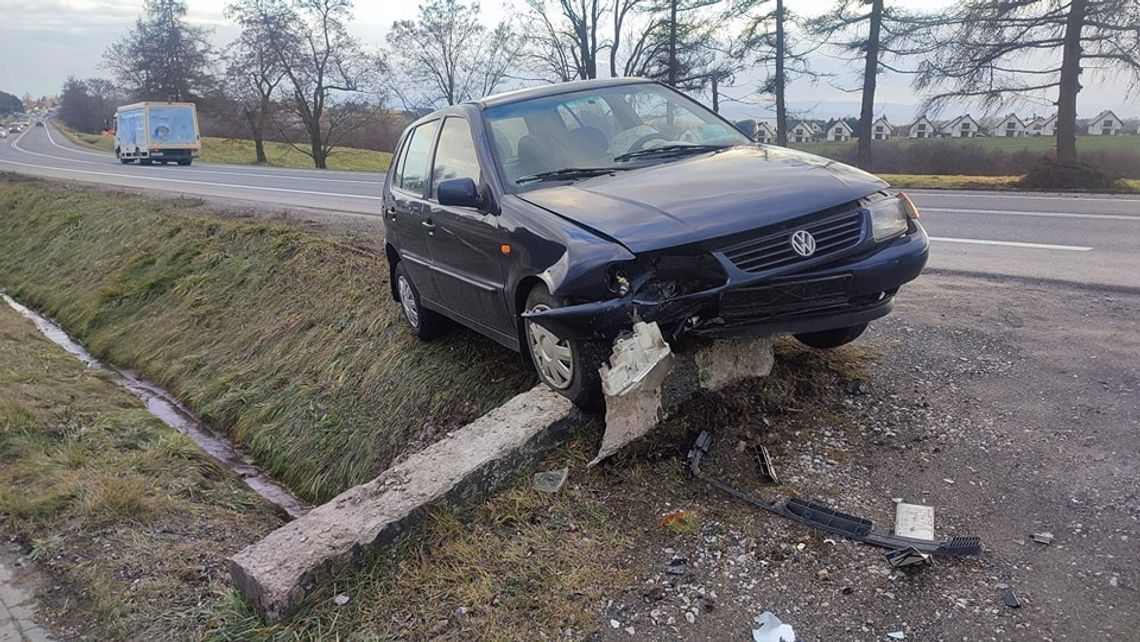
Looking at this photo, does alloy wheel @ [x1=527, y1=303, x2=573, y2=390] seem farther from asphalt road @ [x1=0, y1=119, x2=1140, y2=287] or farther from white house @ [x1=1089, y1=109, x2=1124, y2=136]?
white house @ [x1=1089, y1=109, x2=1124, y2=136]

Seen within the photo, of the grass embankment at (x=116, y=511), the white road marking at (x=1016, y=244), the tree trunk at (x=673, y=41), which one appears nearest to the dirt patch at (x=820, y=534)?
the grass embankment at (x=116, y=511)

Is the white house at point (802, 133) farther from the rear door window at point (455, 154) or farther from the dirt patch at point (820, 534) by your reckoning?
the dirt patch at point (820, 534)

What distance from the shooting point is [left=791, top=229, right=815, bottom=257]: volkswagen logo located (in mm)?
3791

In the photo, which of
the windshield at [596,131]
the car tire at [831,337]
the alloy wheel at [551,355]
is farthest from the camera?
the windshield at [596,131]

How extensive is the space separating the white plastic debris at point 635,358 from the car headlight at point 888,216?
1.23 meters

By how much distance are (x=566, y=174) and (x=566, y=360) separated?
1.16 meters

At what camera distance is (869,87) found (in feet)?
90.8

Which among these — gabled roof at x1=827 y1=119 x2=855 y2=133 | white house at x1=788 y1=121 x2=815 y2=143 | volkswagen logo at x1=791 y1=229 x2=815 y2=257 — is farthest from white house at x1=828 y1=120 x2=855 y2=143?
volkswagen logo at x1=791 y1=229 x2=815 y2=257

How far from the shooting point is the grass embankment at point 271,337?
21.8ft

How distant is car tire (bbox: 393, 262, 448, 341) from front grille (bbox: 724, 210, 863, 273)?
329 cm

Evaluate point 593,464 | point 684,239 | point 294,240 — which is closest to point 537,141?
point 684,239

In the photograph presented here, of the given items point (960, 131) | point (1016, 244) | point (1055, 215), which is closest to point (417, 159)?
point (1016, 244)

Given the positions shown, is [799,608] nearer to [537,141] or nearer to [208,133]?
[537,141]

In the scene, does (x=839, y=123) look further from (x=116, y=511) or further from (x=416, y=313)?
(x=116, y=511)
